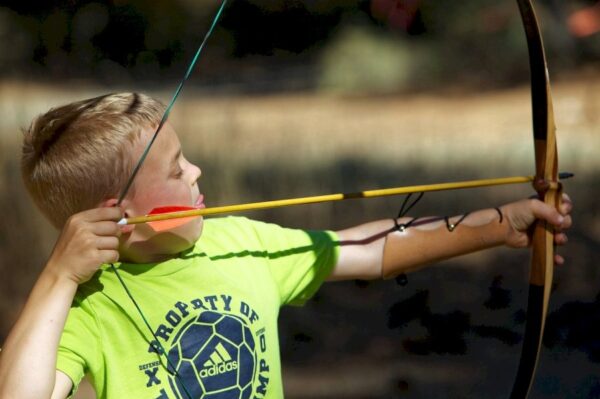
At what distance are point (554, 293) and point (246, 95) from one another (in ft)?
2.62

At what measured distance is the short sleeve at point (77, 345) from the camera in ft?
4.44

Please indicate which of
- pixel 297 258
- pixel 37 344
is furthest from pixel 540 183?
pixel 37 344

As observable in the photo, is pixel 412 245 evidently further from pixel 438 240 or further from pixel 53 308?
pixel 53 308

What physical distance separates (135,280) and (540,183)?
62 centimetres

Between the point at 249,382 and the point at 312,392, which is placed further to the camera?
the point at 312,392

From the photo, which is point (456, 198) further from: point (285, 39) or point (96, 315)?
point (96, 315)

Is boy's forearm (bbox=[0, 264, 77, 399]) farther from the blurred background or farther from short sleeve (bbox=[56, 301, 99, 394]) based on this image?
the blurred background

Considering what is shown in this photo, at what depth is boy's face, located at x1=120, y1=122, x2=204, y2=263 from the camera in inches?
57.7

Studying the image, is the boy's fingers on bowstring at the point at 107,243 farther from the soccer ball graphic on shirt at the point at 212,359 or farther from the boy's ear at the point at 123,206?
the soccer ball graphic on shirt at the point at 212,359

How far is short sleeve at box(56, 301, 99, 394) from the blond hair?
0.52 feet

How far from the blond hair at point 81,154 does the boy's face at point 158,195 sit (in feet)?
0.07

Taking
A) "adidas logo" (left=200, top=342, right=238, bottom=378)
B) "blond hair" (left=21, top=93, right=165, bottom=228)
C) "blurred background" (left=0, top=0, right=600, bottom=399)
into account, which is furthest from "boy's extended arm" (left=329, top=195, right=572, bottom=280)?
"blurred background" (left=0, top=0, right=600, bottom=399)

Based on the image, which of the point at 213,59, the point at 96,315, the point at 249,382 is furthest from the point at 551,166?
the point at 213,59

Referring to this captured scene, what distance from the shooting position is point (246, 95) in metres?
2.24
